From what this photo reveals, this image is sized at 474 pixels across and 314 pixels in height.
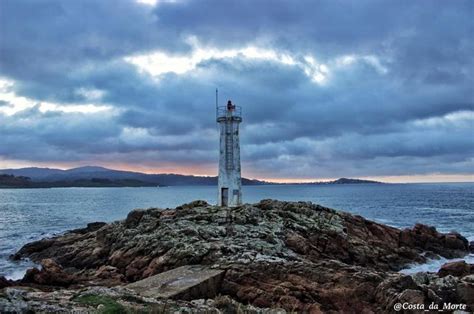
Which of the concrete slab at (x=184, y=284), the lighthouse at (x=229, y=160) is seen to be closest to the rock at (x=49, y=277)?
the concrete slab at (x=184, y=284)

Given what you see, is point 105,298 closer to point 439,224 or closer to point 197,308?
point 197,308

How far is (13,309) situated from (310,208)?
21354 mm

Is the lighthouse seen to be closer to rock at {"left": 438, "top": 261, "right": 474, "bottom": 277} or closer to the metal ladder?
the metal ladder

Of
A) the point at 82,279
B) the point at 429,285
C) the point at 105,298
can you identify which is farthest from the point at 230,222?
the point at 105,298

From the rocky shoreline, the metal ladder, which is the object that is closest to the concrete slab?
the rocky shoreline

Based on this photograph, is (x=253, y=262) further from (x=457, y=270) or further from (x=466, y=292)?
(x=457, y=270)

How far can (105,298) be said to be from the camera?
10.1 meters

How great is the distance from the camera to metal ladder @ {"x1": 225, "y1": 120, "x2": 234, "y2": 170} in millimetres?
31203

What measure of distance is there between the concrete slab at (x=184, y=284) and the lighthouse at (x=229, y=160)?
48.1 ft

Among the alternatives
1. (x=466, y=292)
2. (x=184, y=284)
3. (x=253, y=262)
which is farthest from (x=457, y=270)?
(x=184, y=284)

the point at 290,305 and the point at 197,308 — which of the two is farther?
the point at 290,305

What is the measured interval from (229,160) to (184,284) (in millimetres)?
17556

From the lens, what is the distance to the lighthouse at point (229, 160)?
31031 millimetres

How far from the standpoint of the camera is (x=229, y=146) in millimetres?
31453
